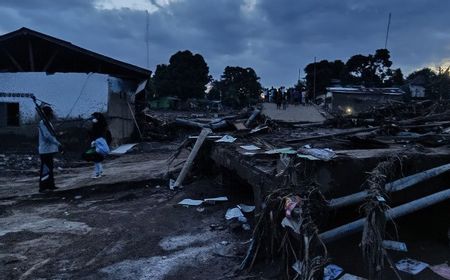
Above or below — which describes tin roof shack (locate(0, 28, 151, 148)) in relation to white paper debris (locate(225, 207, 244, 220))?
above

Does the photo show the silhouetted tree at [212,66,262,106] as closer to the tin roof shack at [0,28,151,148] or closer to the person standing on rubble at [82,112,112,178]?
the tin roof shack at [0,28,151,148]

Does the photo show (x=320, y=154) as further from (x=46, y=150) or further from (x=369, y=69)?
(x=369, y=69)

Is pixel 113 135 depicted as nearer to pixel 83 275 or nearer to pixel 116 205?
pixel 116 205

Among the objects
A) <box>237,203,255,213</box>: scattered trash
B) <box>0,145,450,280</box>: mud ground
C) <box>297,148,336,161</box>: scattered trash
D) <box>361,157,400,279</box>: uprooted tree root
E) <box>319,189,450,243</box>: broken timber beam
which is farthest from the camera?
<box>237,203,255,213</box>: scattered trash

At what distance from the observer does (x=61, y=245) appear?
19.2 feet

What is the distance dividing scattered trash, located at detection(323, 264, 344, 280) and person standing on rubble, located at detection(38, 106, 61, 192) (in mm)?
6635

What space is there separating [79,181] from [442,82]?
1205 cm

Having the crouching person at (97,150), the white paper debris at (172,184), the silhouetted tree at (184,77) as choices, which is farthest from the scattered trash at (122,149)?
the silhouetted tree at (184,77)

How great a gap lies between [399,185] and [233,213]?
2.67m

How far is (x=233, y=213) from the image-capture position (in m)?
6.55

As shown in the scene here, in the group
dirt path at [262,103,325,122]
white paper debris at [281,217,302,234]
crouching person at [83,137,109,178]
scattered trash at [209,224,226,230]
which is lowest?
scattered trash at [209,224,226,230]

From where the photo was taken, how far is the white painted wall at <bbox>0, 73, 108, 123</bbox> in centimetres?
1585

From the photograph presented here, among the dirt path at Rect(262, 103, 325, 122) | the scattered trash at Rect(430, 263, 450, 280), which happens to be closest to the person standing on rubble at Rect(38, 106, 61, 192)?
the dirt path at Rect(262, 103, 325, 122)

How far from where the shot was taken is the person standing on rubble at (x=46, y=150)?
8.93 m
